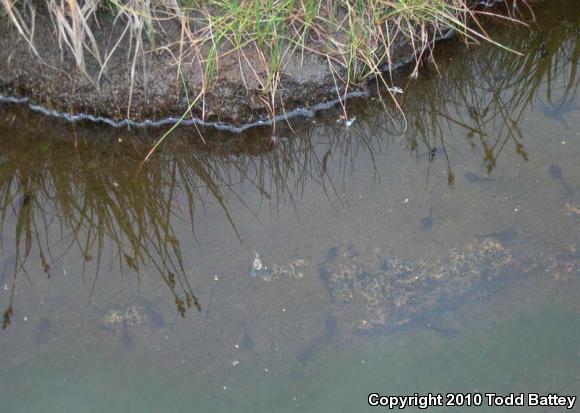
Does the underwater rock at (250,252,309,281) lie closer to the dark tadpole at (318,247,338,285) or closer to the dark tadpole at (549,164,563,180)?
the dark tadpole at (318,247,338,285)

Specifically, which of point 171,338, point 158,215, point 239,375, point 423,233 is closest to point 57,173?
point 158,215

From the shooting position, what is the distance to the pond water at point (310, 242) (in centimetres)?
280

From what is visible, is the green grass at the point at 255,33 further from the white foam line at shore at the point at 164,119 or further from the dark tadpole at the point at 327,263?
the dark tadpole at the point at 327,263

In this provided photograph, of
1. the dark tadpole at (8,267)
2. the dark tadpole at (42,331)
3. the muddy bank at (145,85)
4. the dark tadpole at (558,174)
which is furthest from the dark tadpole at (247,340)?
the dark tadpole at (558,174)

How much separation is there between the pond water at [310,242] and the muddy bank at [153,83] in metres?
0.10

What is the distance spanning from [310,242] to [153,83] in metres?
1.10

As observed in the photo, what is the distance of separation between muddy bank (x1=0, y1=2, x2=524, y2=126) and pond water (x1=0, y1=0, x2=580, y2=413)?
10 cm

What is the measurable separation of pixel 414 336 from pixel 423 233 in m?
0.50

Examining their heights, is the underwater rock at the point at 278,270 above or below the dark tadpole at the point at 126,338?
above

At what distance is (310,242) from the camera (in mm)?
3145

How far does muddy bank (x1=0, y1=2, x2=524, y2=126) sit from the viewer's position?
3.50 m

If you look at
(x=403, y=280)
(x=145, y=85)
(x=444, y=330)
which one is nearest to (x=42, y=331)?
(x=145, y=85)

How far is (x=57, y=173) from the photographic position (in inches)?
136

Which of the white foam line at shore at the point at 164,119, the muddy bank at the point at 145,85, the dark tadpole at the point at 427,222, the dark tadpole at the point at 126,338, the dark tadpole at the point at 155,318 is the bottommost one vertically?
the dark tadpole at the point at 126,338
